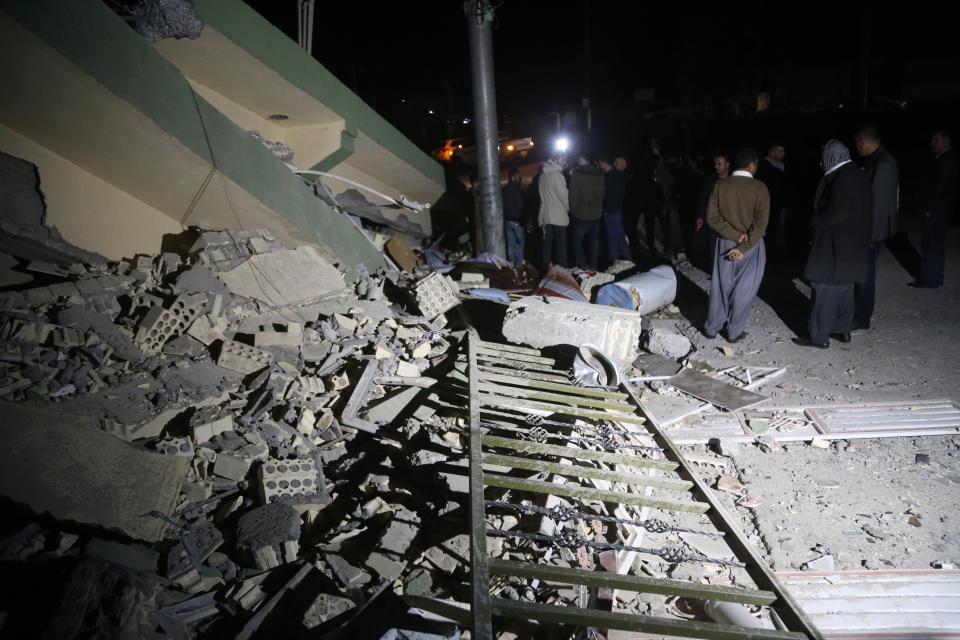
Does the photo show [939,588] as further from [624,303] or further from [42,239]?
[42,239]

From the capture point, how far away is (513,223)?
878 centimetres

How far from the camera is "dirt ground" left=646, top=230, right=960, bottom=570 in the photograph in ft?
10.4

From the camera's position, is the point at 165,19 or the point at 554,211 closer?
the point at 165,19

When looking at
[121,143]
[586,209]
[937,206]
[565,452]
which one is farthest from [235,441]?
[937,206]

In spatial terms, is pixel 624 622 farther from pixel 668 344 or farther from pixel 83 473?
pixel 668 344

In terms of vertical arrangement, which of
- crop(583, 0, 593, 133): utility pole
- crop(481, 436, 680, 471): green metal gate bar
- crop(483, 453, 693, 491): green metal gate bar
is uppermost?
crop(583, 0, 593, 133): utility pole

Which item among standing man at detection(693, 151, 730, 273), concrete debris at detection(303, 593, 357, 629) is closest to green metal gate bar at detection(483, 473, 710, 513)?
Answer: concrete debris at detection(303, 593, 357, 629)

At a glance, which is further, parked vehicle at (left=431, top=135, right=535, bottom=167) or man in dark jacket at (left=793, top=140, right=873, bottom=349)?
parked vehicle at (left=431, top=135, right=535, bottom=167)

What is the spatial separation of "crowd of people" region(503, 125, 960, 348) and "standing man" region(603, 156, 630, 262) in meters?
0.02

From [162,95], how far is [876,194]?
719cm

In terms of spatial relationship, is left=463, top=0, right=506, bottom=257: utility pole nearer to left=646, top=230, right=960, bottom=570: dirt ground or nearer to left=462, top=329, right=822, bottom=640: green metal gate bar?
left=646, top=230, right=960, bottom=570: dirt ground

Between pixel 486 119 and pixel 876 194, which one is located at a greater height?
pixel 486 119

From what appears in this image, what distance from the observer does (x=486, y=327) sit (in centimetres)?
600

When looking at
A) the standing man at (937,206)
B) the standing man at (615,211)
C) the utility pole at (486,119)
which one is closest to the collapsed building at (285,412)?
the utility pole at (486,119)
